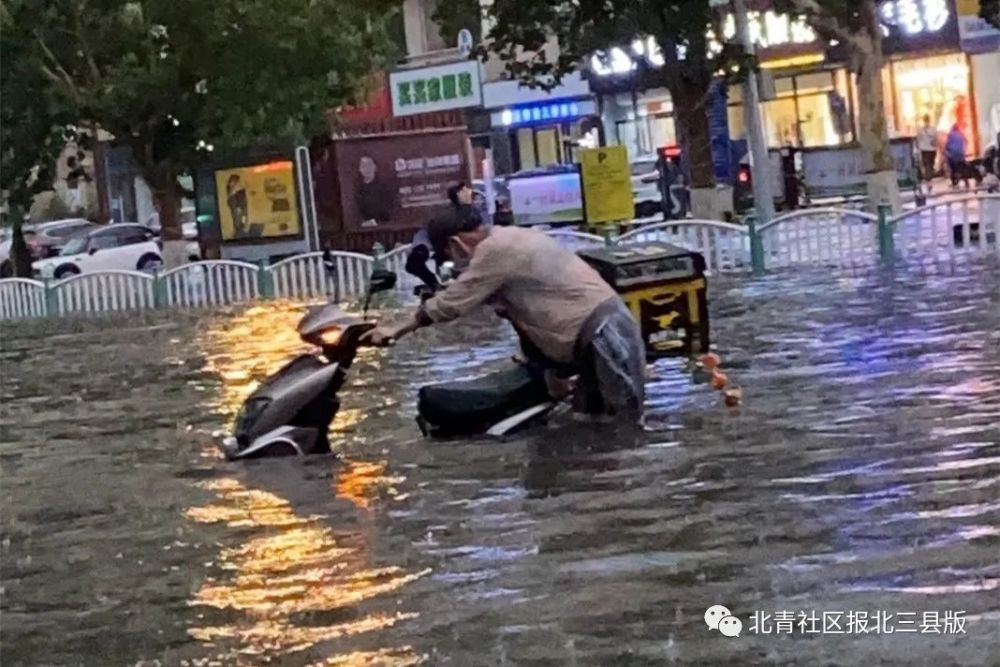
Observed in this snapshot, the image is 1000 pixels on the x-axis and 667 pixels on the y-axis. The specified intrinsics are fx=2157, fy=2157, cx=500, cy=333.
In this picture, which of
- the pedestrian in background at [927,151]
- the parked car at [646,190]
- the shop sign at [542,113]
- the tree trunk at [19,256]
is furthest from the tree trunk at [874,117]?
the shop sign at [542,113]

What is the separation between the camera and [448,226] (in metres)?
10.9

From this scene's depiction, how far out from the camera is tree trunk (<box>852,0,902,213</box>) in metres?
30.3

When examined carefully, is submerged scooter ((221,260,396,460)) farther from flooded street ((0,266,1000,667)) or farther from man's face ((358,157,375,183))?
man's face ((358,157,375,183))

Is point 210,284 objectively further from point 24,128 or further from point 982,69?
point 982,69

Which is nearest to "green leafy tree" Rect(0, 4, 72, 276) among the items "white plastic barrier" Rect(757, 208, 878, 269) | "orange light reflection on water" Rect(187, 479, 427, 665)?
"white plastic barrier" Rect(757, 208, 878, 269)

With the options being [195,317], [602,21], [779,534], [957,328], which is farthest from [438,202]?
[779,534]

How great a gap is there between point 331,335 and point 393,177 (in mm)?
24918

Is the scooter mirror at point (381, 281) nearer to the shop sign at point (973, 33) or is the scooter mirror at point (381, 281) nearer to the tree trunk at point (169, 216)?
the tree trunk at point (169, 216)

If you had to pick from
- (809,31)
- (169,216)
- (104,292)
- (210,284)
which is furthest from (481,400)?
(809,31)

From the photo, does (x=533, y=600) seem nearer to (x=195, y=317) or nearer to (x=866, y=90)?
(x=195, y=317)

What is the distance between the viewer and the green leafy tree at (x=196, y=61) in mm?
32969

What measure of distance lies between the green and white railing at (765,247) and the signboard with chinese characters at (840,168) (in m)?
14.5

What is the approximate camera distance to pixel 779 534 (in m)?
8.30

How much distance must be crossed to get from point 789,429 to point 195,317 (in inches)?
623
